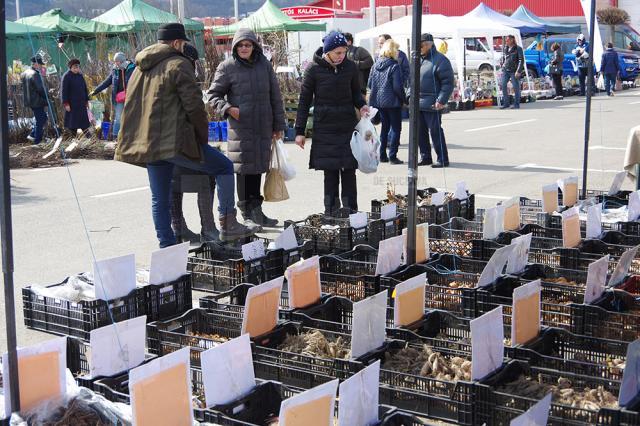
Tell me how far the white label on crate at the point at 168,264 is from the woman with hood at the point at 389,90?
7.48 metres

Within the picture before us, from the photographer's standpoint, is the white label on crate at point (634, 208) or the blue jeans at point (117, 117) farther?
the blue jeans at point (117, 117)

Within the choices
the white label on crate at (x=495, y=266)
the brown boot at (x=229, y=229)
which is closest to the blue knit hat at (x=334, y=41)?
the brown boot at (x=229, y=229)

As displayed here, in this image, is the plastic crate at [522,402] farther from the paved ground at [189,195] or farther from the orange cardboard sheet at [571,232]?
the paved ground at [189,195]

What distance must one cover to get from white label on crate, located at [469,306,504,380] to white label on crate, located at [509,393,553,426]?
0.59 metres

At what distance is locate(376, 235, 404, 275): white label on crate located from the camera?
5.37m

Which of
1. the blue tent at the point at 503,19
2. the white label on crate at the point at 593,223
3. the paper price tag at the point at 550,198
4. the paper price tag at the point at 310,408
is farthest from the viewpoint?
the blue tent at the point at 503,19

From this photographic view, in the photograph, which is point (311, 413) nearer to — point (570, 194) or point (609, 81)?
point (570, 194)

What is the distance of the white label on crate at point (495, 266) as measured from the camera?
502cm

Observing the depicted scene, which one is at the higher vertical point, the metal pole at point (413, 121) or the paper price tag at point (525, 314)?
the metal pole at point (413, 121)

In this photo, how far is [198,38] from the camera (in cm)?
2017

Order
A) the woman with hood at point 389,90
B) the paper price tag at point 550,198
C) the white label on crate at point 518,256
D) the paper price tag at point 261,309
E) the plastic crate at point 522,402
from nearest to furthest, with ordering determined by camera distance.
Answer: the plastic crate at point 522,402
the paper price tag at point 261,309
the white label on crate at point 518,256
the paper price tag at point 550,198
the woman with hood at point 389,90

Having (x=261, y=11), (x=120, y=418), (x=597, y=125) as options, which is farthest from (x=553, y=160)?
(x=261, y=11)

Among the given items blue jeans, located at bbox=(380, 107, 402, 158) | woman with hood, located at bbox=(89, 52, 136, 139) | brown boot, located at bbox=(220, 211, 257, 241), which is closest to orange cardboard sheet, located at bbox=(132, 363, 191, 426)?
brown boot, located at bbox=(220, 211, 257, 241)

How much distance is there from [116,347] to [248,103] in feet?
12.7
